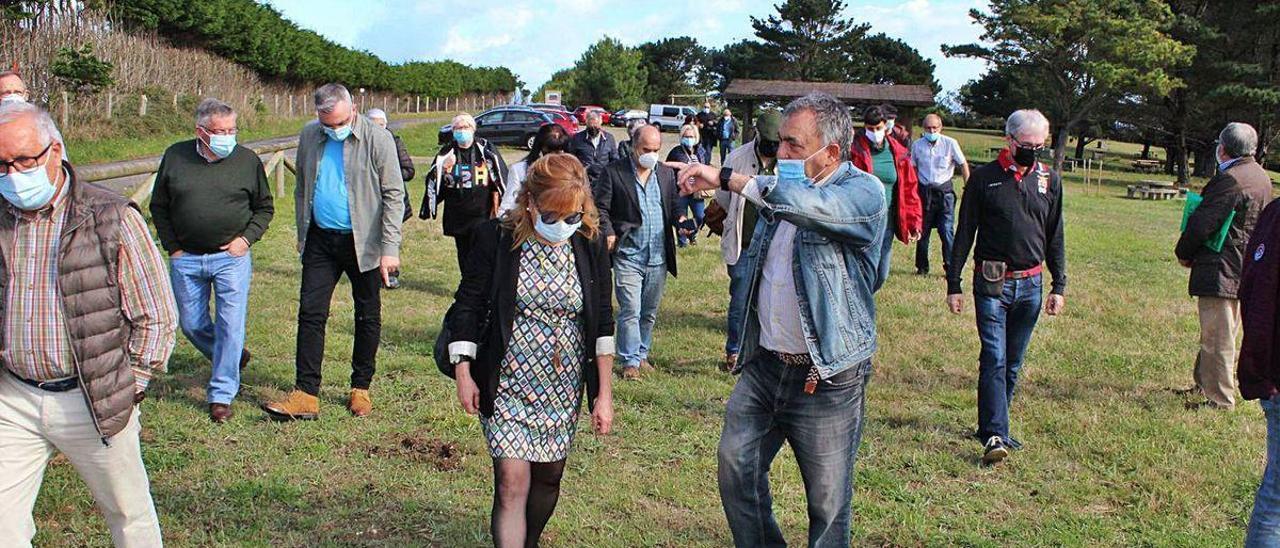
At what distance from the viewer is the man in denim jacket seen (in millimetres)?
3326

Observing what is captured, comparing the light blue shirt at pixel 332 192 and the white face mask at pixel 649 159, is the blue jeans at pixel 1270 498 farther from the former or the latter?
the light blue shirt at pixel 332 192

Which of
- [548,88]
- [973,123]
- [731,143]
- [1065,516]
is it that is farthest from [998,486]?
[548,88]

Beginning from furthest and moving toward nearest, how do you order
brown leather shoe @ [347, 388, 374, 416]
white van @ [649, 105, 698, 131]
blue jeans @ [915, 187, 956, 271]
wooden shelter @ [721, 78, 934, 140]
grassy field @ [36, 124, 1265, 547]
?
white van @ [649, 105, 698, 131] → wooden shelter @ [721, 78, 934, 140] → blue jeans @ [915, 187, 956, 271] → brown leather shoe @ [347, 388, 374, 416] → grassy field @ [36, 124, 1265, 547]

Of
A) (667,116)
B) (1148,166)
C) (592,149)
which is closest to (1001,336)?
(592,149)

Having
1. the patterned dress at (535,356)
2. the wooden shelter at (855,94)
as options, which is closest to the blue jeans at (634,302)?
the patterned dress at (535,356)

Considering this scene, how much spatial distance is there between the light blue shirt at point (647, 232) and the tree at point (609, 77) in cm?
6835

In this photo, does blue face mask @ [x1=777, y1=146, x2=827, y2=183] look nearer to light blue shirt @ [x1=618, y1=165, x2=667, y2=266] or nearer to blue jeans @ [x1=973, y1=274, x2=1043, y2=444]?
blue jeans @ [x1=973, y1=274, x2=1043, y2=444]

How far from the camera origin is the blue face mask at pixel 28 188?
120 inches

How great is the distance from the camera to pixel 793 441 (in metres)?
3.70

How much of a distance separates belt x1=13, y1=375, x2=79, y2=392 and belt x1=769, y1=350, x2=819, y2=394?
7.73ft

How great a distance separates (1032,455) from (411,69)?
205 ft


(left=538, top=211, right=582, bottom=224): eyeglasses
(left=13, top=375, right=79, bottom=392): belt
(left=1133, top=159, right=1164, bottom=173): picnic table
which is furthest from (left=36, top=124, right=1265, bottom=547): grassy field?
(left=1133, top=159, right=1164, bottom=173): picnic table

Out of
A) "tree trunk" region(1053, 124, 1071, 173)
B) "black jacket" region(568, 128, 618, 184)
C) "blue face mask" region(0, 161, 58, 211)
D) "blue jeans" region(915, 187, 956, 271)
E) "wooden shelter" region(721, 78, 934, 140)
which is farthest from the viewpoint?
"tree trunk" region(1053, 124, 1071, 173)

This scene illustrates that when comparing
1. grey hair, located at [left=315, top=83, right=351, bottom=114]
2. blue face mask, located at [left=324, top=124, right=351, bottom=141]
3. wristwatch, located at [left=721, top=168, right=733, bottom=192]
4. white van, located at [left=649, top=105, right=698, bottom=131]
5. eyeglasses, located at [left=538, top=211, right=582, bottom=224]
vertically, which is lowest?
eyeglasses, located at [left=538, top=211, right=582, bottom=224]
